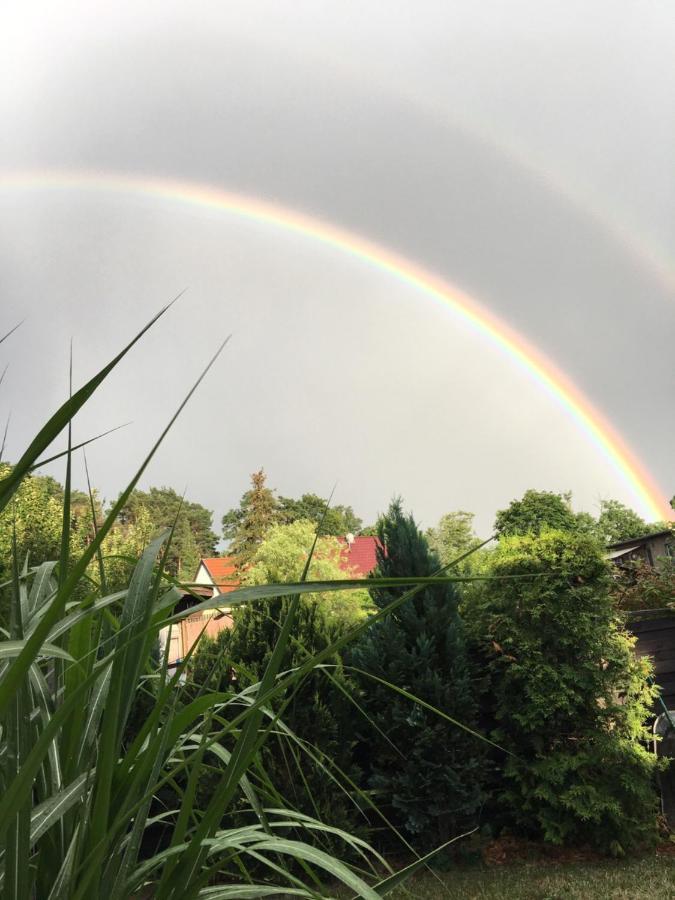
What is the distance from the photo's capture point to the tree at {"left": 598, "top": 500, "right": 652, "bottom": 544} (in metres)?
48.4

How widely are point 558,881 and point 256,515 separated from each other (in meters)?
33.6

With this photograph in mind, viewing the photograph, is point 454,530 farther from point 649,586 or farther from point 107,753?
point 107,753

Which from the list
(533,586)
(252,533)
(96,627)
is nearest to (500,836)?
(533,586)

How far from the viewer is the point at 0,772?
0.82 metres

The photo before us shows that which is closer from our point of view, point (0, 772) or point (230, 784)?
point (230, 784)

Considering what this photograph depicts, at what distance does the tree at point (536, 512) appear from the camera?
28636mm

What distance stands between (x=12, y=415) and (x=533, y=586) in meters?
4.65

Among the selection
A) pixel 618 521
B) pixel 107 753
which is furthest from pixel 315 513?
A: pixel 107 753

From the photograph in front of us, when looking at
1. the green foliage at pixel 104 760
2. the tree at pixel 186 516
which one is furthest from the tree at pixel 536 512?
the tree at pixel 186 516

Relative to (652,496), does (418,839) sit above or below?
below

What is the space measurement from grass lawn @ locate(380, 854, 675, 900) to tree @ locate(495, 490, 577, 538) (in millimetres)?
23191

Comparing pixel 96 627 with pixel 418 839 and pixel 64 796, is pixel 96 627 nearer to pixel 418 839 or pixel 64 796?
pixel 64 796

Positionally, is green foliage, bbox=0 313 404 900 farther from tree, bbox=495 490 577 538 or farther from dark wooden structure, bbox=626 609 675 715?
tree, bbox=495 490 577 538

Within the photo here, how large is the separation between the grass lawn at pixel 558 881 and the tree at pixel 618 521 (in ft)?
154
